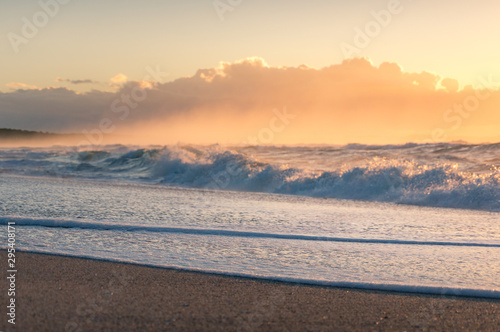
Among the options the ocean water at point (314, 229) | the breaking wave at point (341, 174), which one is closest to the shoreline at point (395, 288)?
the ocean water at point (314, 229)

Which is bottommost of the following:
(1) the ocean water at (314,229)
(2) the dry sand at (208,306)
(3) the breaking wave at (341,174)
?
(2) the dry sand at (208,306)

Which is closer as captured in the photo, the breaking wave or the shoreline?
the shoreline

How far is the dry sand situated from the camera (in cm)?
293

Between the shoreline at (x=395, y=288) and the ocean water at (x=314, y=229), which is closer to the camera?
the shoreline at (x=395, y=288)

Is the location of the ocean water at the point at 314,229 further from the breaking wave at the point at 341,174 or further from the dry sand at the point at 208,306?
the dry sand at the point at 208,306

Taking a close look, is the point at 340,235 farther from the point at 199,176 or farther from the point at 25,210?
the point at 199,176

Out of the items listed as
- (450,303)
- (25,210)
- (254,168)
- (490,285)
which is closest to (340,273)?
(450,303)

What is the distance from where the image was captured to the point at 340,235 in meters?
6.11

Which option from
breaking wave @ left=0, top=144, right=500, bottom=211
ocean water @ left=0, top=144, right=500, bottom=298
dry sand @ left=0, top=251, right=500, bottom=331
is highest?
breaking wave @ left=0, top=144, right=500, bottom=211

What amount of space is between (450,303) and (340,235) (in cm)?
262

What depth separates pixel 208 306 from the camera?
10.7 feet

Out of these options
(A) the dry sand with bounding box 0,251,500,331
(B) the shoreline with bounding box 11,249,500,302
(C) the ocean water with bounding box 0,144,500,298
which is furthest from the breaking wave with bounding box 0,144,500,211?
(A) the dry sand with bounding box 0,251,500,331

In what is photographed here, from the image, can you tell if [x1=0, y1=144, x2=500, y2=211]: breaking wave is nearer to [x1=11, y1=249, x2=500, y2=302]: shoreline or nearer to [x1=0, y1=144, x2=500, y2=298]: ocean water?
[x1=0, y1=144, x2=500, y2=298]: ocean water

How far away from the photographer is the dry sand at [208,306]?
293 cm
